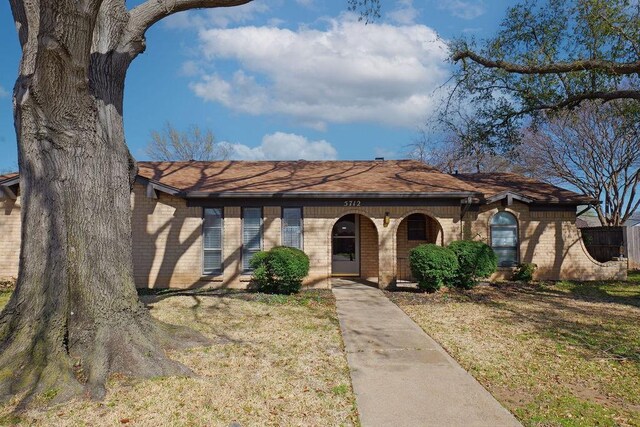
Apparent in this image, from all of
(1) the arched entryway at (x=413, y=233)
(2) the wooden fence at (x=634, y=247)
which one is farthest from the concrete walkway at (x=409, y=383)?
(2) the wooden fence at (x=634, y=247)

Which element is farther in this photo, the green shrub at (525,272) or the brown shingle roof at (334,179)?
the green shrub at (525,272)

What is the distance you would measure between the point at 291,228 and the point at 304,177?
237 cm

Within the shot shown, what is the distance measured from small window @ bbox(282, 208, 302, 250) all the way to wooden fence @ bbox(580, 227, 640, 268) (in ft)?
42.8

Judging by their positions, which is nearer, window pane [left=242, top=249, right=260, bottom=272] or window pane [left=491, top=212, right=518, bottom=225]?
window pane [left=242, top=249, right=260, bottom=272]

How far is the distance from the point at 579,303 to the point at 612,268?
18.1 feet

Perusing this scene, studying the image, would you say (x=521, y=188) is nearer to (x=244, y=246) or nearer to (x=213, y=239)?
(x=244, y=246)

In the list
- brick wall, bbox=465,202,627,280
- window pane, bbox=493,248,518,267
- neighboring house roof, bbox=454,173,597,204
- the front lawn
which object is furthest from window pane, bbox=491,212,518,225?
the front lawn

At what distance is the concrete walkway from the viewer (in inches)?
162

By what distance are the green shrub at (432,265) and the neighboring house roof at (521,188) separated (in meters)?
3.47

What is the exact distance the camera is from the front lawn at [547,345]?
450cm

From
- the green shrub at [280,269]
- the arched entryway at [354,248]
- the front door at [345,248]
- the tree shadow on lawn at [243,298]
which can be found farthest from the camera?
the front door at [345,248]

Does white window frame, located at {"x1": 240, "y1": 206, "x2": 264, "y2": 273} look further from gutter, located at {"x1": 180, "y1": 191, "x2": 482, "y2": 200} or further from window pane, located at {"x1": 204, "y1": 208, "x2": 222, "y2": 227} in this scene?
window pane, located at {"x1": 204, "y1": 208, "x2": 222, "y2": 227}

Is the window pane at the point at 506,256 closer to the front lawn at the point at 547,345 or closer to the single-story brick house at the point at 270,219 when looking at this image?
the single-story brick house at the point at 270,219

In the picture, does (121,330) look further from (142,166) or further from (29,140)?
(142,166)
